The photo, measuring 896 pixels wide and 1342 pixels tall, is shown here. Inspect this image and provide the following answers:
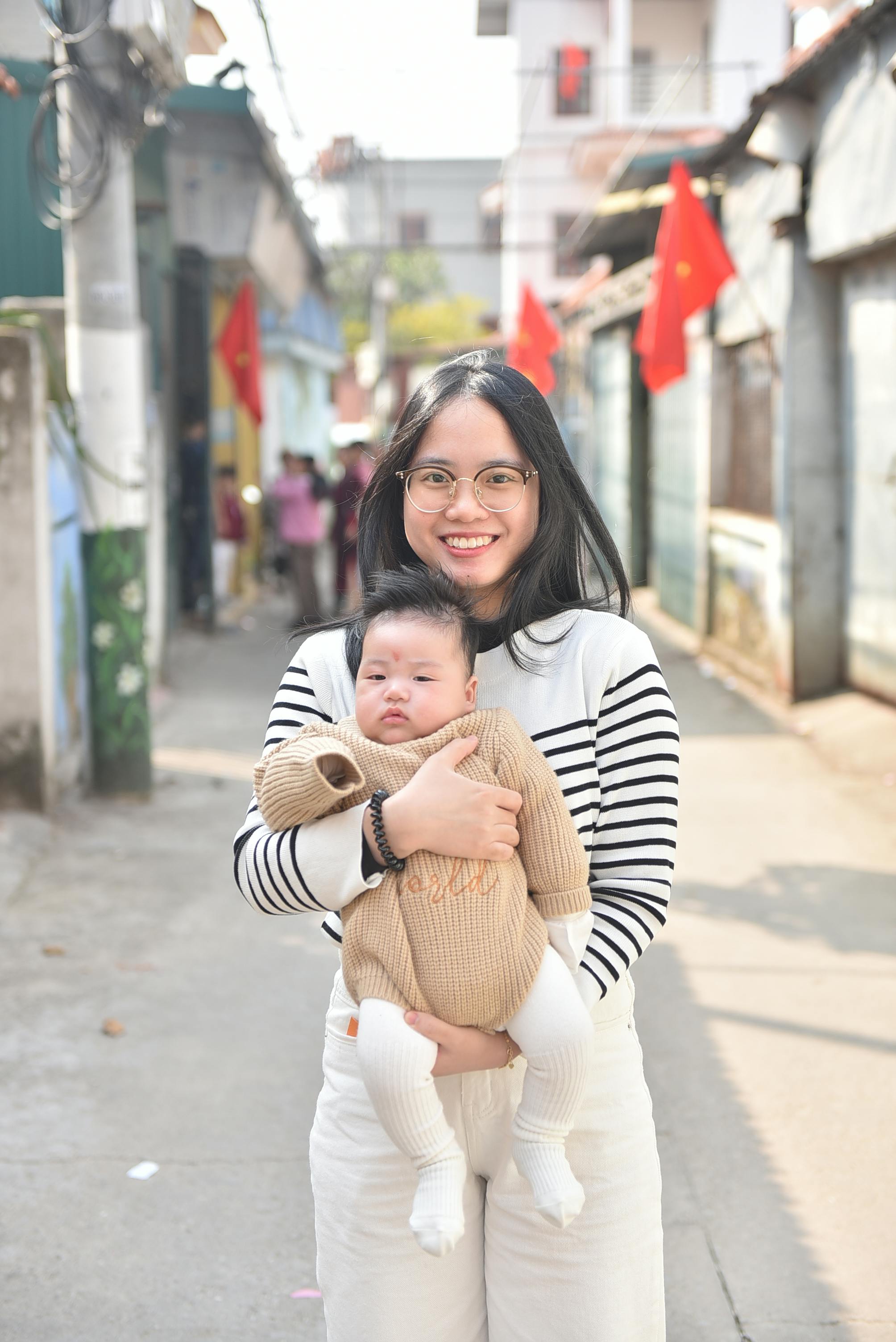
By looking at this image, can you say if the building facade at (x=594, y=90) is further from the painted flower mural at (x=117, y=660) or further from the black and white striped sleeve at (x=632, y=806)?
the black and white striped sleeve at (x=632, y=806)

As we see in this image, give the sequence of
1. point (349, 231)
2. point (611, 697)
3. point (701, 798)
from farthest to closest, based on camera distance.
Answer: point (349, 231), point (701, 798), point (611, 697)

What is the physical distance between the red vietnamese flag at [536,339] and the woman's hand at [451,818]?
44.0 ft

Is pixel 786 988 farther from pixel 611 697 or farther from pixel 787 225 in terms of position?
pixel 787 225

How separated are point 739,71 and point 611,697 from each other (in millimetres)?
30752

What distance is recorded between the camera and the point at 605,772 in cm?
203

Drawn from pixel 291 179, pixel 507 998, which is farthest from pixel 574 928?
pixel 291 179

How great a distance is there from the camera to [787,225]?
9047mm

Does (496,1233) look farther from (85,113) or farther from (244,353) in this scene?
(244,353)

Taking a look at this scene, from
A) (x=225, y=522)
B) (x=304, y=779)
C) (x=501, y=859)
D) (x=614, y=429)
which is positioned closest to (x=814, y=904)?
(x=501, y=859)

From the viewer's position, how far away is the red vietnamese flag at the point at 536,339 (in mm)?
14930

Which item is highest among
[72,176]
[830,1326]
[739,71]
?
[739,71]

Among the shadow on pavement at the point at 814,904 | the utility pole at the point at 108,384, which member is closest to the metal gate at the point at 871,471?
the shadow on pavement at the point at 814,904

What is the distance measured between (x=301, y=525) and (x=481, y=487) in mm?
11517

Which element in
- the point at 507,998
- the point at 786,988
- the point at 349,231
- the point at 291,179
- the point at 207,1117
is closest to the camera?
the point at 507,998
